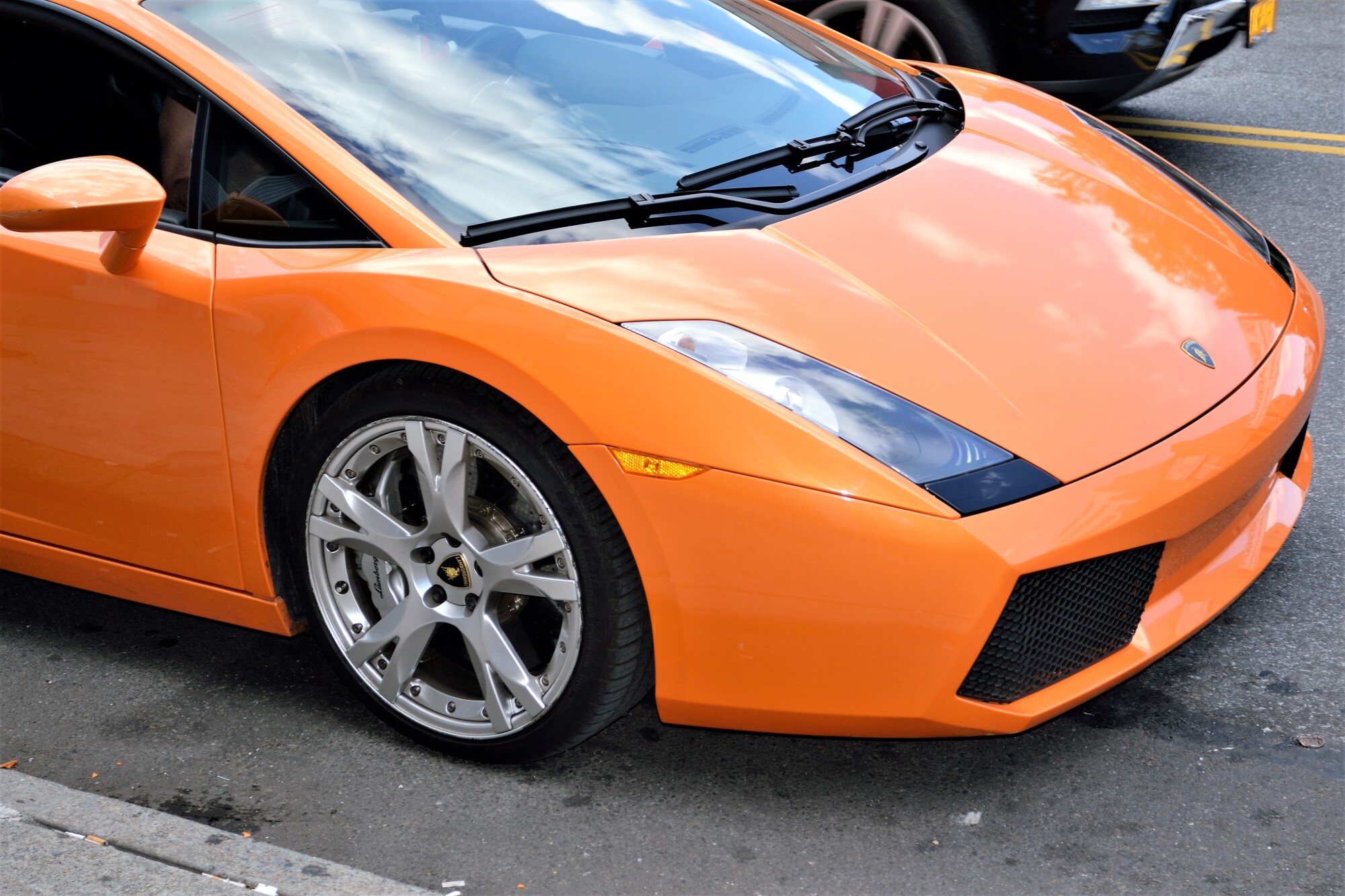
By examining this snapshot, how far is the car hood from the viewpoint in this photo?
2305 mm

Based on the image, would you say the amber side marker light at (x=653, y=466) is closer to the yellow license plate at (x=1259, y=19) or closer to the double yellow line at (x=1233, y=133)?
the yellow license plate at (x=1259, y=19)

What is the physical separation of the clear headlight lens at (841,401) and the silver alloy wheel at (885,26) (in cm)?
349

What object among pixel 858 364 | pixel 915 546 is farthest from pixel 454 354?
pixel 915 546

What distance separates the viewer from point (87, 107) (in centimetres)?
284

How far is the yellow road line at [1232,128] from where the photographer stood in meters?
6.07

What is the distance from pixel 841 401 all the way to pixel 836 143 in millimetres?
927

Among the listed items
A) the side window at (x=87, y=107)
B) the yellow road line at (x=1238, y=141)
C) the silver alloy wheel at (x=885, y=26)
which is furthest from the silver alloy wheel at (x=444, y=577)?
the yellow road line at (x=1238, y=141)

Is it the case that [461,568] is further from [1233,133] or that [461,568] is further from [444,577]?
[1233,133]

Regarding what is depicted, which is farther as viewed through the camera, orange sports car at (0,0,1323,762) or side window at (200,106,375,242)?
side window at (200,106,375,242)

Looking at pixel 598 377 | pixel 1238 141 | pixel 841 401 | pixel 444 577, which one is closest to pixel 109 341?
pixel 444 577

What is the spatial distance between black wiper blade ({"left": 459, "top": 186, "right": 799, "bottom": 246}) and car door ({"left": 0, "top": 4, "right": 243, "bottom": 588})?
1.76 feet

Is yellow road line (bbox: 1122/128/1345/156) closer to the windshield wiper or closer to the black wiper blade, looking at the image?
the windshield wiper

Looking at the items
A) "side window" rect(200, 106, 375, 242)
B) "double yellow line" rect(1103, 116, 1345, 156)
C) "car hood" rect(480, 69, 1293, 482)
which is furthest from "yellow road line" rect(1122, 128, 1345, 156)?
"side window" rect(200, 106, 375, 242)

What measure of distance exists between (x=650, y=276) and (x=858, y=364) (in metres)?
0.39
